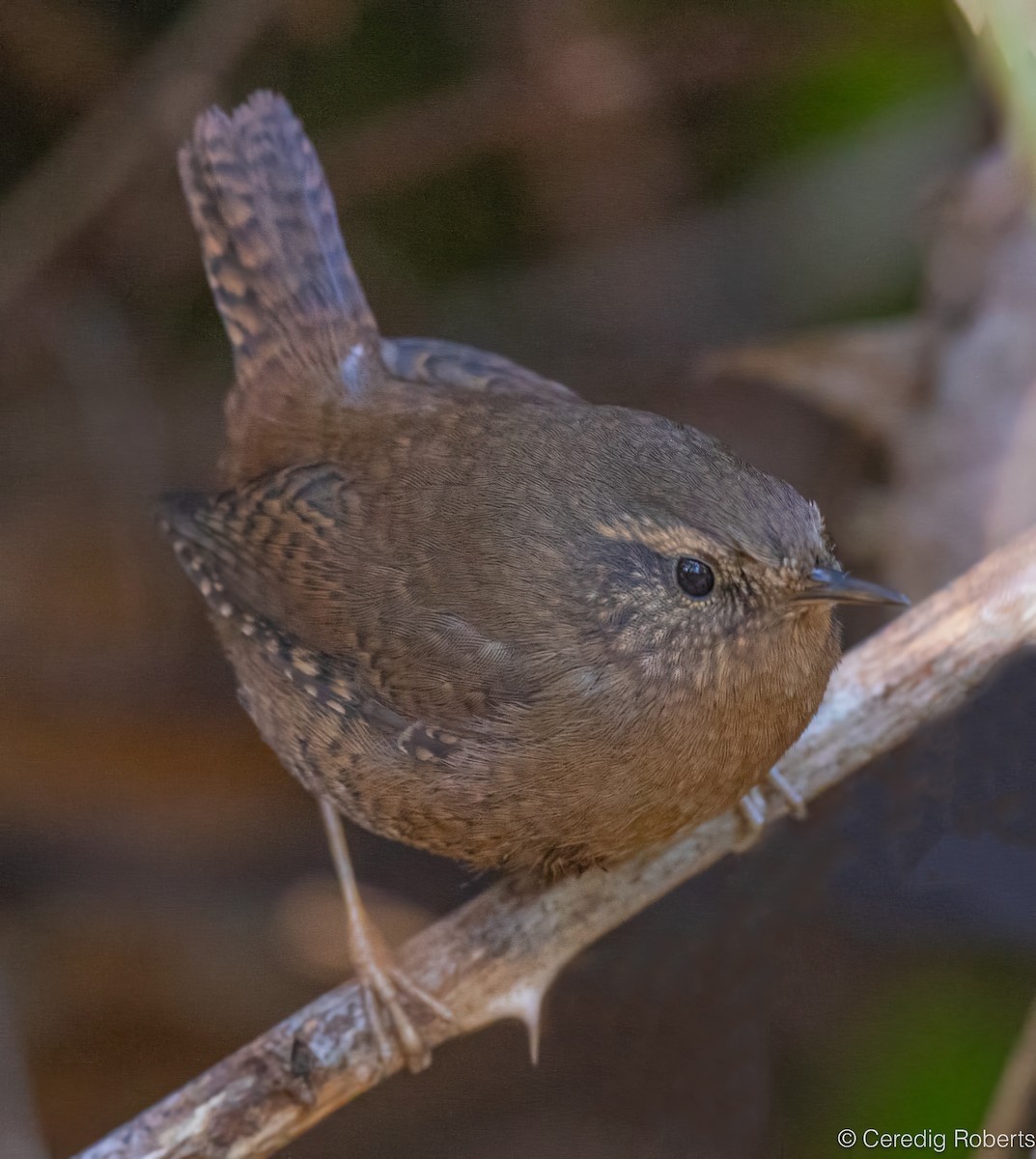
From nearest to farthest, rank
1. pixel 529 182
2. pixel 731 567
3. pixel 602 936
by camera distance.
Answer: pixel 731 567
pixel 602 936
pixel 529 182

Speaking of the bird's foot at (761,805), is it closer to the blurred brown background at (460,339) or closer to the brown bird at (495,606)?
the blurred brown background at (460,339)

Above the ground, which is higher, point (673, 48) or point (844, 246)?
point (673, 48)

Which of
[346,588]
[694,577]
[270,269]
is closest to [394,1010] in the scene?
[346,588]

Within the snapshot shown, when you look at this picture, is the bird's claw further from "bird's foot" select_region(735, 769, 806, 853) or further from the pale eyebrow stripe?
the pale eyebrow stripe

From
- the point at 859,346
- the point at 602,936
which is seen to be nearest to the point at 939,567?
the point at 859,346

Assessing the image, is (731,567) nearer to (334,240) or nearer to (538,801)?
(538,801)

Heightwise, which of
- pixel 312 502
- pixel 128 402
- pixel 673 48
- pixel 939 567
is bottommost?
pixel 939 567

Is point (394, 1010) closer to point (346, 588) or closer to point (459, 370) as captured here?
point (346, 588)
